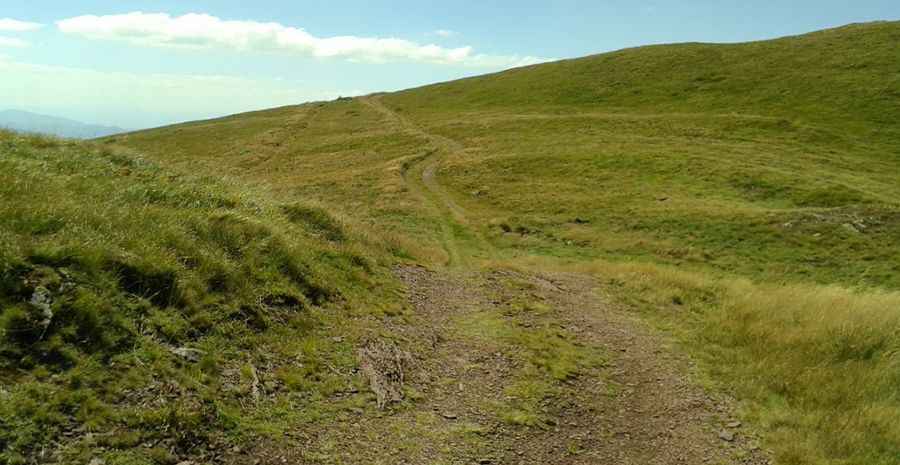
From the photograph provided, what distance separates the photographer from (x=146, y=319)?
736cm

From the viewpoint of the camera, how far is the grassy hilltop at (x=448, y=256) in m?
6.74

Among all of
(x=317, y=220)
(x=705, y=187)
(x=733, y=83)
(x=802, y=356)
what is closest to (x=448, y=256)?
(x=317, y=220)

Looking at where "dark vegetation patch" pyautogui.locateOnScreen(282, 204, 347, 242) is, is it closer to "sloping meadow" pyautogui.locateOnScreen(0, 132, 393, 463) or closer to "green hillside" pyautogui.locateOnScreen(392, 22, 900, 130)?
"sloping meadow" pyautogui.locateOnScreen(0, 132, 393, 463)

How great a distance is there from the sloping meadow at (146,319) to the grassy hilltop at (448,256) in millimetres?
36

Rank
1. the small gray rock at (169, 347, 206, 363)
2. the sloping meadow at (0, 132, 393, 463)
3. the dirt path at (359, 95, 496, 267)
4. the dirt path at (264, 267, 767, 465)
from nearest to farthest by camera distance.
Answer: the sloping meadow at (0, 132, 393, 463) → the small gray rock at (169, 347, 206, 363) → the dirt path at (264, 267, 767, 465) → the dirt path at (359, 95, 496, 267)

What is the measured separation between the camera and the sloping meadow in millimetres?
5641

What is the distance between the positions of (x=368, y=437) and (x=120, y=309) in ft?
12.0

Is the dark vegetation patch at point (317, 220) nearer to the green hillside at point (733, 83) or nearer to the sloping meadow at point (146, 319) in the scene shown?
the sloping meadow at point (146, 319)

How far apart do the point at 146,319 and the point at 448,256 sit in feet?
47.9

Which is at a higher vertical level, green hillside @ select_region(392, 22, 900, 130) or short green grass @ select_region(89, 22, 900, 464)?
green hillside @ select_region(392, 22, 900, 130)

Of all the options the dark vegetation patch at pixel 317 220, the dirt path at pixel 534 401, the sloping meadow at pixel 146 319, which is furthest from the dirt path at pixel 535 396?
the dark vegetation patch at pixel 317 220

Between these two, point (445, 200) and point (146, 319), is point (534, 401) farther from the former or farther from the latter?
point (445, 200)

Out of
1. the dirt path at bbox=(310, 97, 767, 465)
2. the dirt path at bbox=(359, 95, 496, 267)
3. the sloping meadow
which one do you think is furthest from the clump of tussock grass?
the dirt path at bbox=(359, 95, 496, 267)

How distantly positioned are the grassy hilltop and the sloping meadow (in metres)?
0.04
